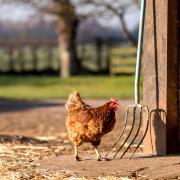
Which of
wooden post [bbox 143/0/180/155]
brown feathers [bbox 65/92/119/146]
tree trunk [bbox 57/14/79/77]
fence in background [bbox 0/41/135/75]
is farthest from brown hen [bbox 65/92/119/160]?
fence in background [bbox 0/41/135/75]

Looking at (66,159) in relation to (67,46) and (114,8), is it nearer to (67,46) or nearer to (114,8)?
(114,8)

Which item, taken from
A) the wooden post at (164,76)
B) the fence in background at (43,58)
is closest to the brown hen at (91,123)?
the wooden post at (164,76)

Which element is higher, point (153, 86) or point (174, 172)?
point (153, 86)

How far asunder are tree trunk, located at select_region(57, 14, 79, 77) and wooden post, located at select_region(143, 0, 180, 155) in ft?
105

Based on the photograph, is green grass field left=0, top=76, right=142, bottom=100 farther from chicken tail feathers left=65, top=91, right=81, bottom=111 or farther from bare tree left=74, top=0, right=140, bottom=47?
chicken tail feathers left=65, top=91, right=81, bottom=111

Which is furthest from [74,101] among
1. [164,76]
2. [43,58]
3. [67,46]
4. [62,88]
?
[43,58]

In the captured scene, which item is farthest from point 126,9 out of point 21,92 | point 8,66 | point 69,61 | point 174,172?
point 174,172

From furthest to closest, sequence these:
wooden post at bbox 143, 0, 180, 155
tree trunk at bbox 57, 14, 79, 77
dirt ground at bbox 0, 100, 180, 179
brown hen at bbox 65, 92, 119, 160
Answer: tree trunk at bbox 57, 14, 79, 77 < wooden post at bbox 143, 0, 180, 155 < brown hen at bbox 65, 92, 119, 160 < dirt ground at bbox 0, 100, 180, 179

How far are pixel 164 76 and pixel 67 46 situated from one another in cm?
3309

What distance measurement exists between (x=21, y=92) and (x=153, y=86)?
21086mm

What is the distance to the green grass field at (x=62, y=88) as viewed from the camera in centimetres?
2708

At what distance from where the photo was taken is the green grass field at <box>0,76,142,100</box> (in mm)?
27080

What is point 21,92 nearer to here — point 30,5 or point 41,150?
point 30,5

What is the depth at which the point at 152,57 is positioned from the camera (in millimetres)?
8555
